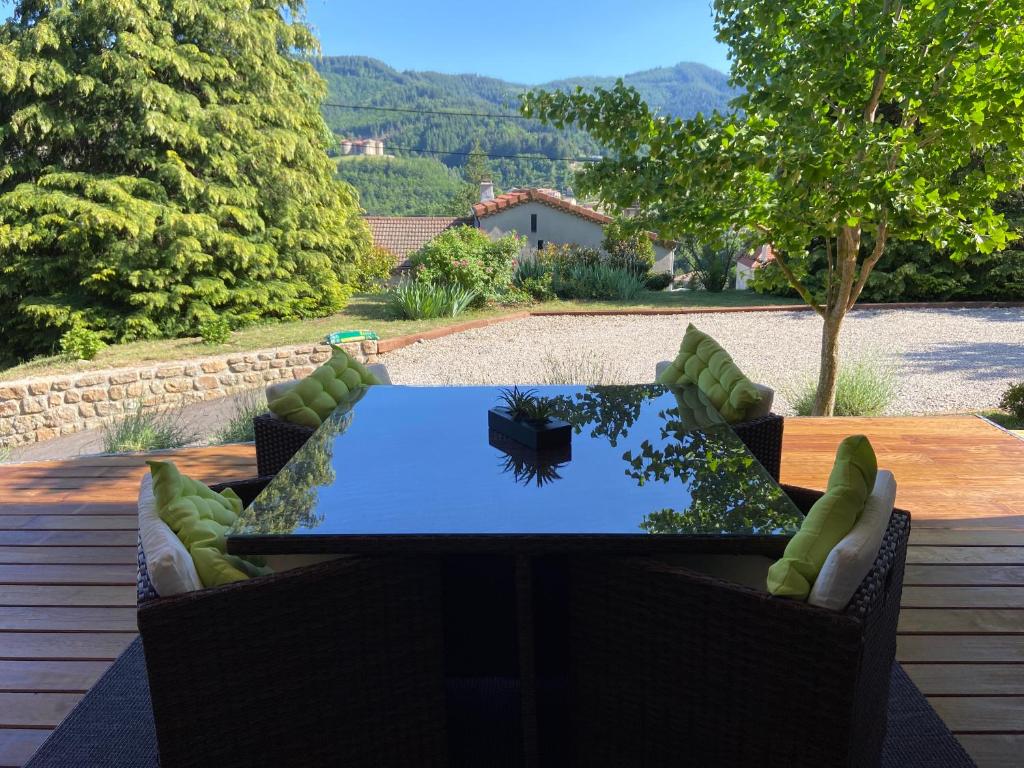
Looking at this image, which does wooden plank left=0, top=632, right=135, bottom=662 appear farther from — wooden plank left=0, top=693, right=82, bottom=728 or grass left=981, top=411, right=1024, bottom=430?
grass left=981, top=411, right=1024, bottom=430

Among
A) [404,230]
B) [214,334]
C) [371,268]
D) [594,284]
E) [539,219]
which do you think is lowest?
[214,334]

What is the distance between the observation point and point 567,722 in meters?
1.79

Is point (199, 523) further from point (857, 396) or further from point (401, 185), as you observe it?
point (401, 185)

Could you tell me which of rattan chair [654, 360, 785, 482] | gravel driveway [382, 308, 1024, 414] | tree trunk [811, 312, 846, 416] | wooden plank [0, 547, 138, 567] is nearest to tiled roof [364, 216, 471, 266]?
gravel driveway [382, 308, 1024, 414]

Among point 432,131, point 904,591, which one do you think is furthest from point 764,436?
point 432,131

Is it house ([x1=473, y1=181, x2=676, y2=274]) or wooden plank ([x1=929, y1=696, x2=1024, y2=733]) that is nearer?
wooden plank ([x1=929, y1=696, x2=1024, y2=733])

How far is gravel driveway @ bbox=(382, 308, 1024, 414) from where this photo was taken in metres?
6.94

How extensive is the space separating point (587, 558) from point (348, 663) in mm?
536

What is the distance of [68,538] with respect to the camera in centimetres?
308

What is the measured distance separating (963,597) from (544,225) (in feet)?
75.1

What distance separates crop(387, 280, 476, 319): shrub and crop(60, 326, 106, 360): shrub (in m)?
3.83

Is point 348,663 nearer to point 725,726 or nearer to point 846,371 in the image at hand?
point 725,726

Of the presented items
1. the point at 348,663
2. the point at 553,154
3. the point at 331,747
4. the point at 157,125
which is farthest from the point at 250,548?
the point at 553,154

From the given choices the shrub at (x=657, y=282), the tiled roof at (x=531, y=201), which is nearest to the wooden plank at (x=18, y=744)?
the shrub at (x=657, y=282)
